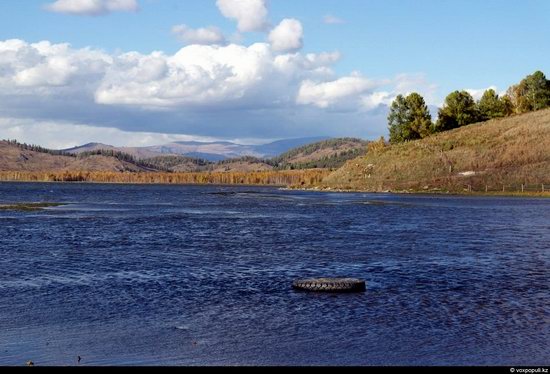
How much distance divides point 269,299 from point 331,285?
3207mm

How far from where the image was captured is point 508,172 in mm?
154750

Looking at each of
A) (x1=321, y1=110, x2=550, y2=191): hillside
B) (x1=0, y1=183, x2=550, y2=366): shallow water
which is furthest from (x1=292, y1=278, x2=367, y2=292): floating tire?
(x1=321, y1=110, x2=550, y2=191): hillside

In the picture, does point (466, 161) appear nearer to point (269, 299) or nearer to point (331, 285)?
point (331, 285)

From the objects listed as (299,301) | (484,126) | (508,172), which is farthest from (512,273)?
(484,126)

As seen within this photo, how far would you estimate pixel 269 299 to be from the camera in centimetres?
2925

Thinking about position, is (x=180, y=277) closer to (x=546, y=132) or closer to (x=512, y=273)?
(x=512, y=273)

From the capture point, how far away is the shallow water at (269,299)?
20797mm

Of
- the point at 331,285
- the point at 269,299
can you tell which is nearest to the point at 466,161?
the point at 331,285

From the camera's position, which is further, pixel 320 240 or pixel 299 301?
pixel 320 240

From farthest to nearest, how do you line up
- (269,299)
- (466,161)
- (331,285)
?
1. (466,161)
2. (331,285)
3. (269,299)

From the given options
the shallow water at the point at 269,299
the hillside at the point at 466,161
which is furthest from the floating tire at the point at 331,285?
the hillside at the point at 466,161

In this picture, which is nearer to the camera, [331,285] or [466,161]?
[331,285]

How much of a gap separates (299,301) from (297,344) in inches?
275

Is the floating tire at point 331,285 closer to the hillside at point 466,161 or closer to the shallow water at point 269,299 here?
the shallow water at point 269,299
